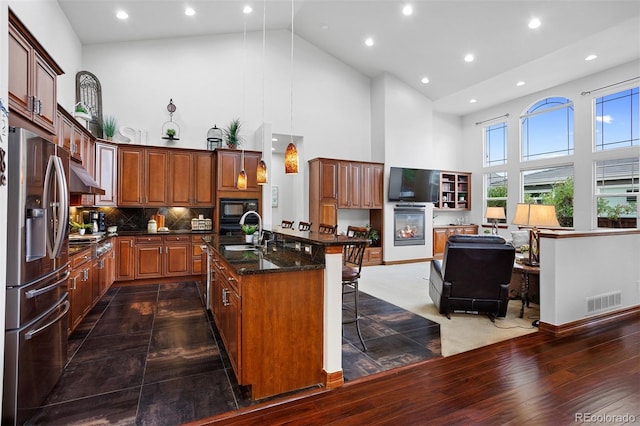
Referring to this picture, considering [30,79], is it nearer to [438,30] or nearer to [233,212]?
[233,212]

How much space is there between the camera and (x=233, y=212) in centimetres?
609

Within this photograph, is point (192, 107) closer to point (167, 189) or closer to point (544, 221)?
point (167, 189)

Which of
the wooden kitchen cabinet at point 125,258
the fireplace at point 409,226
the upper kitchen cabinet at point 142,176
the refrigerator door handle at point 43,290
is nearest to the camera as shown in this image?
the refrigerator door handle at point 43,290

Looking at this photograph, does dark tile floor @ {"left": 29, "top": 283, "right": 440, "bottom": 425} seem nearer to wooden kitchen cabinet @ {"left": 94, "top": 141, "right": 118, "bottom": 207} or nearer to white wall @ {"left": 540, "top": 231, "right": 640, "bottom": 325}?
white wall @ {"left": 540, "top": 231, "right": 640, "bottom": 325}

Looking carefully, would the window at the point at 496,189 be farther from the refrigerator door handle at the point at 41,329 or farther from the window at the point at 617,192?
the refrigerator door handle at the point at 41,329

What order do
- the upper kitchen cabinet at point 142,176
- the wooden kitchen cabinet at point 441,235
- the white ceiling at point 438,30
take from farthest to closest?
the wooden kitchen cabinet at point 441,235
the upper kitchen cabinet at point 142,176
the white ceiling at point 438,30

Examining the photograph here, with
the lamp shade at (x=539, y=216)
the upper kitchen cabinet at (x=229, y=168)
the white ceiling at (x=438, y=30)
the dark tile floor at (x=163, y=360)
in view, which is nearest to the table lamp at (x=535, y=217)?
the lamp shade at (x=539, y=216)

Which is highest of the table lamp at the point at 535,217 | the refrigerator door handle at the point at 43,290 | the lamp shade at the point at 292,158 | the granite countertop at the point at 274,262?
the lamp shade at the point at 292,158

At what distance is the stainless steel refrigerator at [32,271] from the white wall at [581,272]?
4450 millimetres

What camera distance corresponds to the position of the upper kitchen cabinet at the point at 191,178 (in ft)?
19.4

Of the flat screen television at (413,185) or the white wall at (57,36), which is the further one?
the flat screen television at (413,185)

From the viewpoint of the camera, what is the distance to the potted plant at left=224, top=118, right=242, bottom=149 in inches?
242

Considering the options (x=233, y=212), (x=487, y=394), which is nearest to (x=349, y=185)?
(x=233, y=212)

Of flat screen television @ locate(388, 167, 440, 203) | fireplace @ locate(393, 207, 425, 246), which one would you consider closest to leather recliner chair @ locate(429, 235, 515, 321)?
fireplace @ locate(393, 207, 425, 246)
